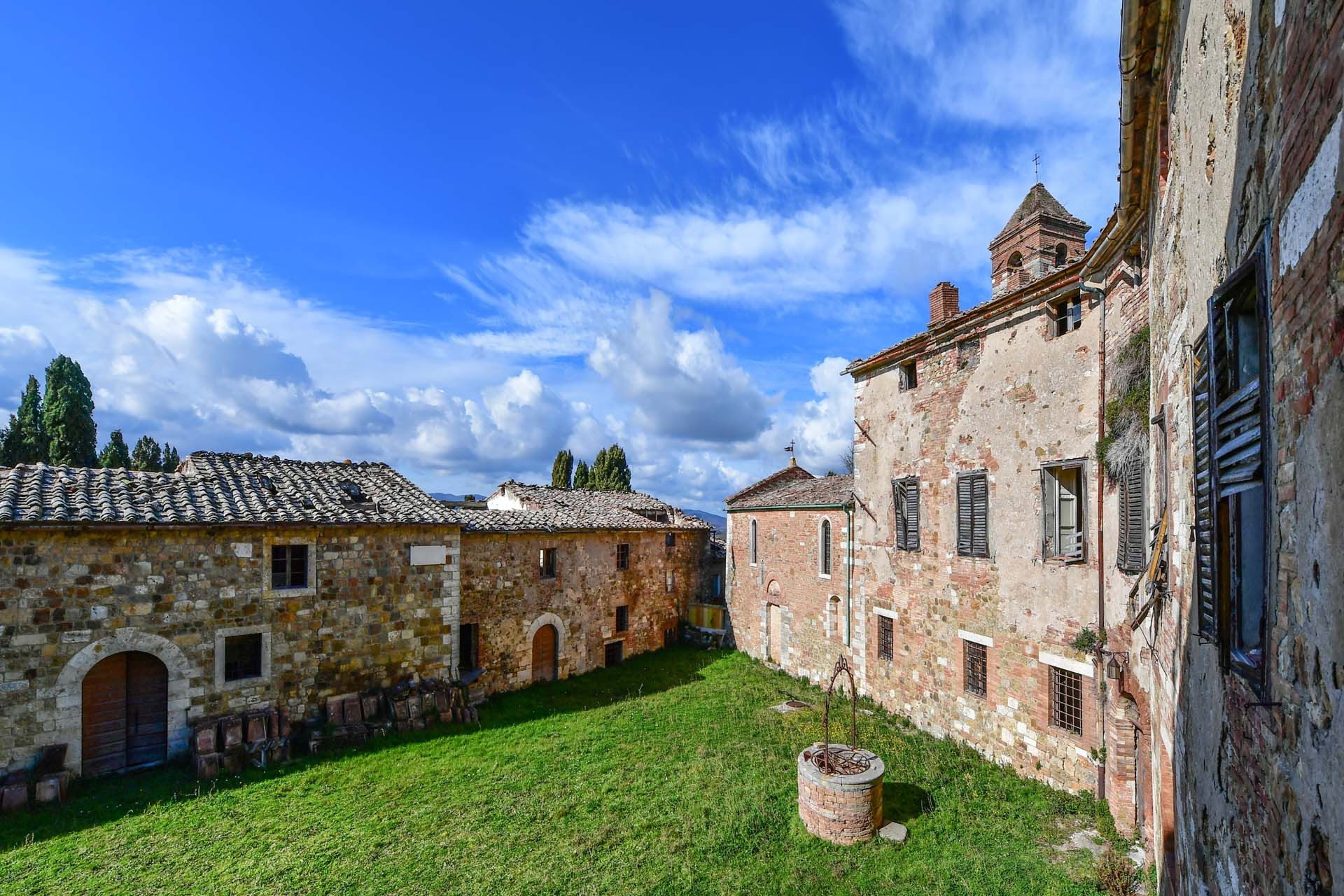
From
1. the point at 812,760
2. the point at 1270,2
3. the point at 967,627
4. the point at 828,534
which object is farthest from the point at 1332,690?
the point at 828,534

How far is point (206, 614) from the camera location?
1237 cm

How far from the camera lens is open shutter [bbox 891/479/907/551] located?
1477cm

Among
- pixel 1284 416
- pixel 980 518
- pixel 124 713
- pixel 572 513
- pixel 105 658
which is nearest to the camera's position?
pixel 1284 416

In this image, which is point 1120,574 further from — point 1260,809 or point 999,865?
point 1260,809

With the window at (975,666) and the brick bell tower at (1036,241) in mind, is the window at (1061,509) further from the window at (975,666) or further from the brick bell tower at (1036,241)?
the brick bell tower at (1036,241)

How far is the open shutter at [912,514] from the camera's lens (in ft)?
47.1

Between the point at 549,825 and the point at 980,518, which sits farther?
the point at 980,518

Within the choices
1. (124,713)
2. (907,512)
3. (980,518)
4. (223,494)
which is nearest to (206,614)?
(124,713)

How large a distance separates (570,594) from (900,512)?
10285mm

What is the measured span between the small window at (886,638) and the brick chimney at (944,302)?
289 inches

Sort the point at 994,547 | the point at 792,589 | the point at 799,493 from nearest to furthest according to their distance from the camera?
1. the point at 994,547
2. the point at 792,589
3. the point at 799,493

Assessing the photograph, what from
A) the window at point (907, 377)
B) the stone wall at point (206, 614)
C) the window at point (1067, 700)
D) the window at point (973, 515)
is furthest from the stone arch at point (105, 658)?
the window at point (907, 377)

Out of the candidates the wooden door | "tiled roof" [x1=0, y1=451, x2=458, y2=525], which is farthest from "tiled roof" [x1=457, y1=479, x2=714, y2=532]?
the wooden door

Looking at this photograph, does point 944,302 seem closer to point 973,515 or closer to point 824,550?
point 973,515
